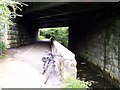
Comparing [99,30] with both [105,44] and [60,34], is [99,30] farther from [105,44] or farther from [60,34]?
[60,34]

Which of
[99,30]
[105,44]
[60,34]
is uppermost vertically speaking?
[99,30]

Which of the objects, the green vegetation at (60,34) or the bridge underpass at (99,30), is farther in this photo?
the green vegetation at (60,34)

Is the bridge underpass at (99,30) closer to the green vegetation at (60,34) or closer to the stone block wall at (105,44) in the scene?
the stone block wall at (105,44)

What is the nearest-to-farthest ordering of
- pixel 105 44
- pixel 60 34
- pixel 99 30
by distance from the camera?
1. pixel 105 44
2. pixel 99 30
3. pixel 60 34

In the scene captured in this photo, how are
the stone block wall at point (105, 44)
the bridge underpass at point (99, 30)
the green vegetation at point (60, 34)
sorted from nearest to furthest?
the stone block wall at point (105, 44) → the bridge underpass at point (99, 30) → the green vegetation at point (60, 34)

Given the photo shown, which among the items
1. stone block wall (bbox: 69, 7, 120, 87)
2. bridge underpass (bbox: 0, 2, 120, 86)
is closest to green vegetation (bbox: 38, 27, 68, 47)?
stone block wall (bbox: 69, 7, 120, 87)

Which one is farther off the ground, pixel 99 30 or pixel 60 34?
pixel 99 30

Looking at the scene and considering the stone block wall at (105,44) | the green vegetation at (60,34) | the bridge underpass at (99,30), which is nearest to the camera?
the stone block wall at (105,44)

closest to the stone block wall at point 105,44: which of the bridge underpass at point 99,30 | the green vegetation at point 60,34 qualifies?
the bridge underpass at point 99,30

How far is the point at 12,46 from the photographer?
18.3 meters

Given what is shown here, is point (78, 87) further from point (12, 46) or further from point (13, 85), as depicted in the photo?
point (12, 46)

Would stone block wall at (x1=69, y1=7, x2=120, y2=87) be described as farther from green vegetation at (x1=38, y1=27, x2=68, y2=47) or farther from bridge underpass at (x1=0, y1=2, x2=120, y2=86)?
green vegetation at (x1=38, y1=27, x2=68, y2=47)

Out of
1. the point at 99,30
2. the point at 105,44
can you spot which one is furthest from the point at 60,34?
the point at 105,44

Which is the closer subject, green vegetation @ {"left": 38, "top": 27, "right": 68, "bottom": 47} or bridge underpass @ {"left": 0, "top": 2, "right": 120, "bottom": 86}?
bridge underpass @ {"left": 0, "top": 2, "right": 120, "bottom": 86}
